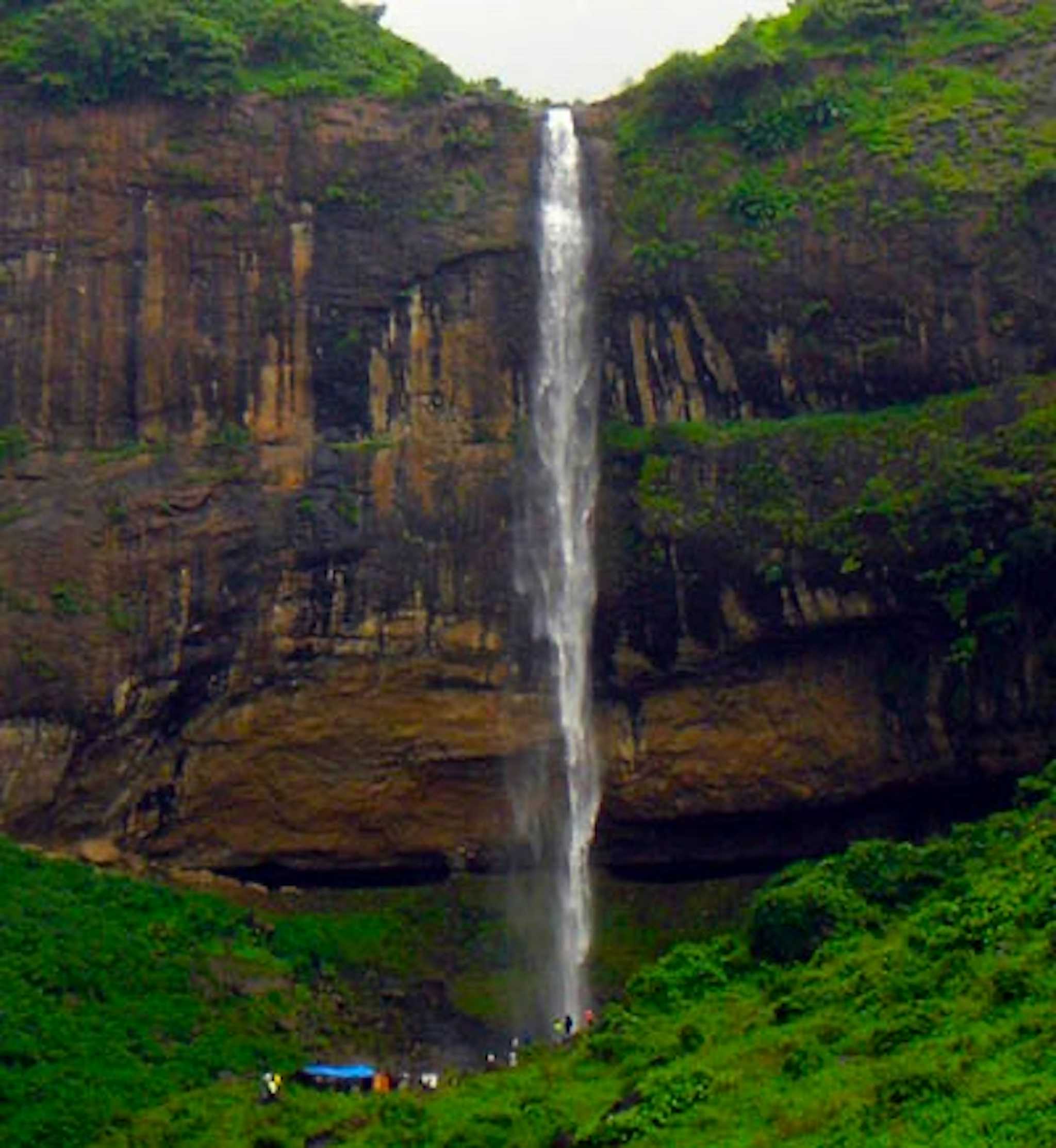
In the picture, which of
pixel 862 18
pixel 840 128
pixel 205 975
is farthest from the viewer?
pixel 862 18

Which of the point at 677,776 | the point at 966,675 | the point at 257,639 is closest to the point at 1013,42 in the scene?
the point at 966,675

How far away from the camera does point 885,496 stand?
2778 cm

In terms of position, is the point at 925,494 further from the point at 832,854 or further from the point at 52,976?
the point at 52,976

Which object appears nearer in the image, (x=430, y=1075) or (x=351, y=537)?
(x=430, y=1075)

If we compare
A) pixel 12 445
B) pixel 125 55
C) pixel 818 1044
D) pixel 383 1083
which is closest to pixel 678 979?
pixel 383 1083

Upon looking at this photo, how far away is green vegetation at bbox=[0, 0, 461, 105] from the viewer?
30172mm

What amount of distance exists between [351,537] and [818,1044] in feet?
43.4

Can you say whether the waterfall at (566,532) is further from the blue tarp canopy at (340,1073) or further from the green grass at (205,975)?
the blue tarp canopy at (340,1073)

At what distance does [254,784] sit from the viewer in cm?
2875

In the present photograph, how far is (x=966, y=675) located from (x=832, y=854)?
3530 millimetres

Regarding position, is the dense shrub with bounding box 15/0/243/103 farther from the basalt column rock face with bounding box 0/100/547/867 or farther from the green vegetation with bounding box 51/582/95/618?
the green vegetation with bounding box 51/582/95/618

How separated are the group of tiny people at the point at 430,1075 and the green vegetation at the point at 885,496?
6.97m

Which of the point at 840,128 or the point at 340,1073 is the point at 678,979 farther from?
the point at 840,128

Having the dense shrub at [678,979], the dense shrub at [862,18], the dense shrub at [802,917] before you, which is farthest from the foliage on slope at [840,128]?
the dense shrub at [678,979]
